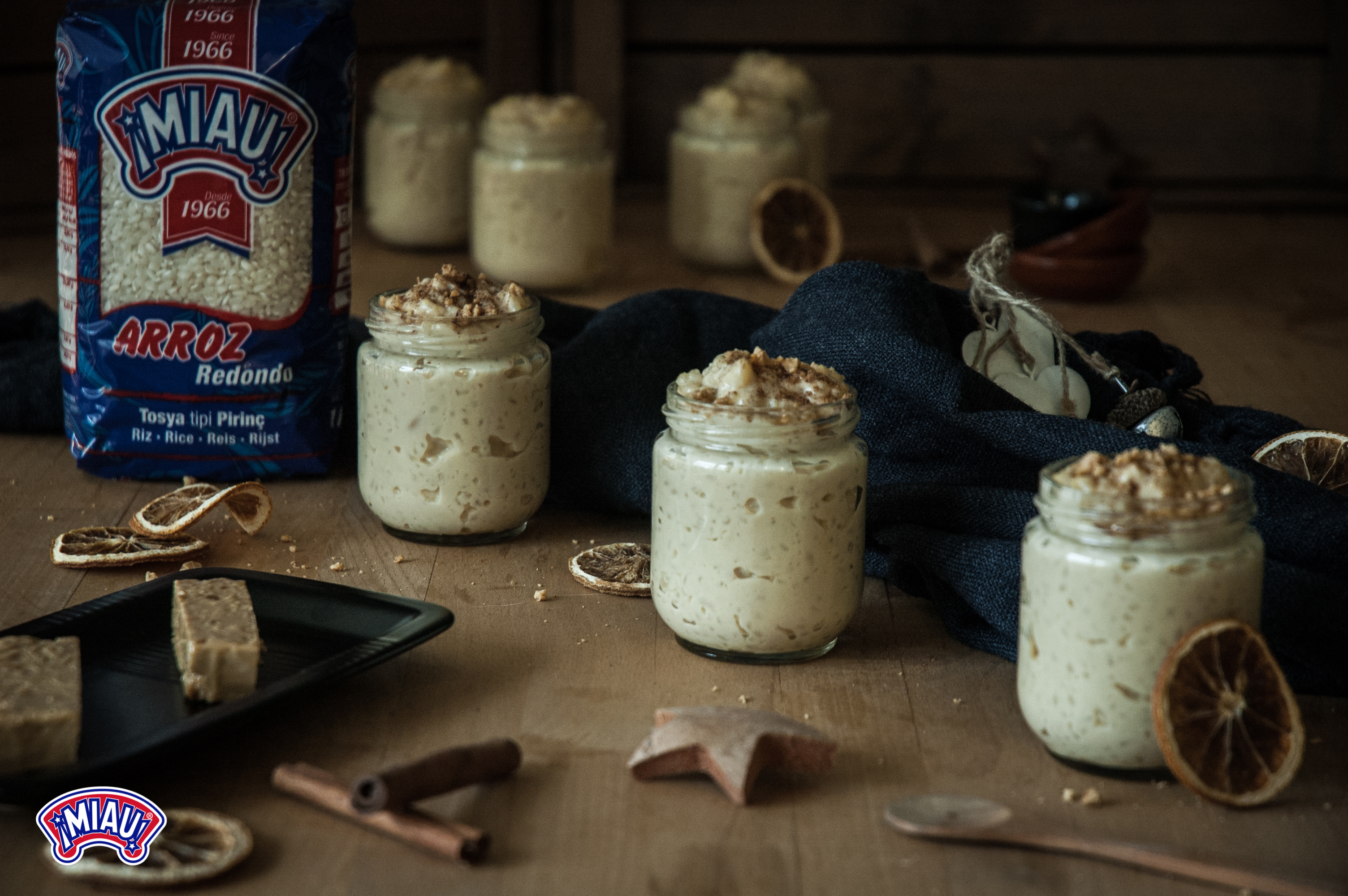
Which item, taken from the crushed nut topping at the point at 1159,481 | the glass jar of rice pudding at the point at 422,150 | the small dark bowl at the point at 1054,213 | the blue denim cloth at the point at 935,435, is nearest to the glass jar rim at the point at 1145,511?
the crushed nut topping at the point at 1159,481

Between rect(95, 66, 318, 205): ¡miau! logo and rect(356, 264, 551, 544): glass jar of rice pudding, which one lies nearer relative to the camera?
rect(356, 264, 551, 544): glass jar of rice pudding

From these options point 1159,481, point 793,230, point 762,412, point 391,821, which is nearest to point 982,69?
point 793,230

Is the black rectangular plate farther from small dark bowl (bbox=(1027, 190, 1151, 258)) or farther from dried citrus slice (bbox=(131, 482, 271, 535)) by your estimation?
small dark bowl (bbox=(1027, 190, 1151, 258))

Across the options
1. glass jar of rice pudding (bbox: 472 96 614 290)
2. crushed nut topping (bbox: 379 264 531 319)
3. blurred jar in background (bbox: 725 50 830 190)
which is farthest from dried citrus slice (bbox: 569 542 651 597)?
blurred jar in background (bbox: 725 50 830 190)

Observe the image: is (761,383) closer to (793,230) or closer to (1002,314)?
(1002,314)

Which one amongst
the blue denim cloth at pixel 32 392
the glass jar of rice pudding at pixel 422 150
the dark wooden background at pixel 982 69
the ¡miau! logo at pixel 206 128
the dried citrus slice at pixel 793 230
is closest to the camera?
the ¡miau! logo at pixel 206 128

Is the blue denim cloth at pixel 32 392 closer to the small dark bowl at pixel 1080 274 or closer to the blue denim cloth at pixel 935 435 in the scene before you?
the blue denim cloth at pixel 935 435
